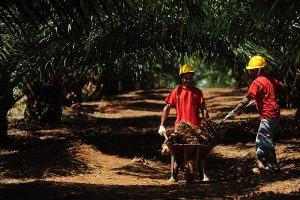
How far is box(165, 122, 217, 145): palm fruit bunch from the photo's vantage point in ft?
25.3

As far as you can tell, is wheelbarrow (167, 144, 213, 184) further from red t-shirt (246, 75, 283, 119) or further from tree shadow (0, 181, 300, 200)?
red t-shirt (246, 75, 283, 119)

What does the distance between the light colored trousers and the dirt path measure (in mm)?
294

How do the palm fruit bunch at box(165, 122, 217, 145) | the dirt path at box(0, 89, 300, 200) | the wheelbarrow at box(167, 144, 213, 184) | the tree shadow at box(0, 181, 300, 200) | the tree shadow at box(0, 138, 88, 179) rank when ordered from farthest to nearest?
the tree shadow at box(0, 138, 88, 179)
the palm fruit bunch at box(165, 122, 217, 145)
the wheelbarrow at box(167, 144, 213, 184)
the dirt path at box(0, 89, 300, 200)
the tree shadow at box(0, 181, 300, 200)

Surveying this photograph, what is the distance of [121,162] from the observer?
10.4m

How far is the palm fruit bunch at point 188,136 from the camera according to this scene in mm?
7719

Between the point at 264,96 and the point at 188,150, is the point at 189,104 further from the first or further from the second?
the point at 264,96

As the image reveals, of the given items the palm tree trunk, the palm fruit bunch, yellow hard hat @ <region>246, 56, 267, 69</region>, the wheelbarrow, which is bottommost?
the wheelbarrow

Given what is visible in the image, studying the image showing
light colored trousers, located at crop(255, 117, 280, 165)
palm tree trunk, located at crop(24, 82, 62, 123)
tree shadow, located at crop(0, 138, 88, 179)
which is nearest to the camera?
light colored trousers, located at crop(255, 117, 280, 165)

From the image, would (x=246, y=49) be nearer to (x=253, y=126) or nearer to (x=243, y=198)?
(x=253, y=126)

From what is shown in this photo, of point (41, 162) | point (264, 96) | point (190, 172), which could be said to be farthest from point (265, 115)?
point (41, 162)

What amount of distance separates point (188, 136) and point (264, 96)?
117 centimetres

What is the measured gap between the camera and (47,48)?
9.48 meters

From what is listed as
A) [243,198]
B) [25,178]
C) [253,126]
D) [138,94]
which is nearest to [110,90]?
[138,94]

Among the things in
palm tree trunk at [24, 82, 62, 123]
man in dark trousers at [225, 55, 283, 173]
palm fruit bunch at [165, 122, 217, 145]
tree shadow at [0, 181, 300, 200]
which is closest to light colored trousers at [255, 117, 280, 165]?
man in dark trousers at [225, 55, 283, 173]
